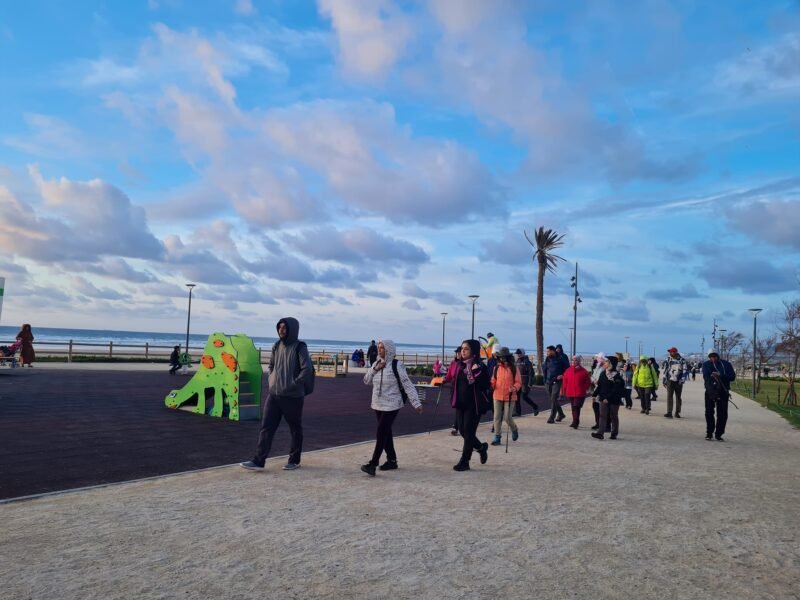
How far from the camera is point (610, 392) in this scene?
12016 mm

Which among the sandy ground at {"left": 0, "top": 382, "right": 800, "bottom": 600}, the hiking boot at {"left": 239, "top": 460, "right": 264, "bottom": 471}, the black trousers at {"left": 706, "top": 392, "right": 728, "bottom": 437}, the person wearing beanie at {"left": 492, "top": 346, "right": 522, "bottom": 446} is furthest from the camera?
the black trousers at {"left": 706, "top": 392, "right": 728, "bottom": 437}

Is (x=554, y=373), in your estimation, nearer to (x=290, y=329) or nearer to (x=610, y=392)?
(x=610, y=392)

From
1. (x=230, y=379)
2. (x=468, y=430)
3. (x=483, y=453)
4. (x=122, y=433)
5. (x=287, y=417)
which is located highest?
(x=230, y=379)

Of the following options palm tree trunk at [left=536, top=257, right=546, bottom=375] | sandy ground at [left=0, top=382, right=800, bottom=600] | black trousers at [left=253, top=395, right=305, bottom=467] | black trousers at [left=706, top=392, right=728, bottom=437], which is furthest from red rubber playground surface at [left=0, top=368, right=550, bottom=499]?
palm tree trunk at [left=536, top=257, right=546, bottom=375]

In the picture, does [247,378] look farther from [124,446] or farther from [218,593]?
[218,593]

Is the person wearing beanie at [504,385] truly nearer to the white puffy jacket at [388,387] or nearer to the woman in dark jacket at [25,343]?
the white puffy jacket at [388,387]

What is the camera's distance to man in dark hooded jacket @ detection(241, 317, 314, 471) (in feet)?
25.7

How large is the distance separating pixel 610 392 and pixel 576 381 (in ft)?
3.57

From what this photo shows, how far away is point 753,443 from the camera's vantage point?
12.1m

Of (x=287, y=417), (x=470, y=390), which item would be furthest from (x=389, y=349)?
(x=287, y=417)

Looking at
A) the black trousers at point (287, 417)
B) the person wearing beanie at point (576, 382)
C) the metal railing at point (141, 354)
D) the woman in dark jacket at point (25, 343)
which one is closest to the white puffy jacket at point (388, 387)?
the black trousers at point (287, 417)

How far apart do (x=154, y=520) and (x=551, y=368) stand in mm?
10770

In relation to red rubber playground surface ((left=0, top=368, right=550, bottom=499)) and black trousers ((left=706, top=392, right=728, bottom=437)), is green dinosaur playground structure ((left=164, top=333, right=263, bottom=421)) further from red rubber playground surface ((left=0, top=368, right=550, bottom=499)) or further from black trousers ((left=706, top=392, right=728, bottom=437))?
black trousers ((left=706, top=392, right=728, bottom=437))

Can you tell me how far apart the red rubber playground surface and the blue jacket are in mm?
2546
